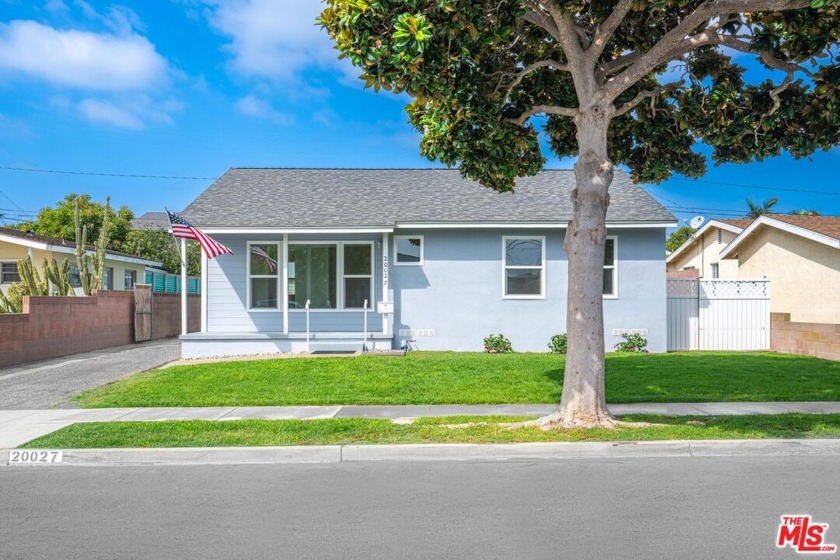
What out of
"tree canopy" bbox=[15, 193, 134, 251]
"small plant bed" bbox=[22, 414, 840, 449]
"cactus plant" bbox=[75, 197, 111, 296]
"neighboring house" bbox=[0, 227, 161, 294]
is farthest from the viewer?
"tree canopy" bbox=[15, 193, 134, 251]

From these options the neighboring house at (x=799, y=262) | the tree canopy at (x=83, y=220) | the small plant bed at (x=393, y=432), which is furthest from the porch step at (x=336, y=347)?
the tree canopy at (x=83, y=220)

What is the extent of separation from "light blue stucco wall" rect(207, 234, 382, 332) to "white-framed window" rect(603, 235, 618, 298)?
19.5 feet

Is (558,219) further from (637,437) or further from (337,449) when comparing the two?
(337,449)

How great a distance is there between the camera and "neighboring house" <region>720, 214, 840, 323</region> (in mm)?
18297

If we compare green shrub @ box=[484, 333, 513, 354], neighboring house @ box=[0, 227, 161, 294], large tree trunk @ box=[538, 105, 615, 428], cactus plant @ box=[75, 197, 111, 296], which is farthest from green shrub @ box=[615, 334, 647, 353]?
neighboring house @ box=[0, 227, 161, 294]

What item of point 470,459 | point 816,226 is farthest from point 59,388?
point 816,226

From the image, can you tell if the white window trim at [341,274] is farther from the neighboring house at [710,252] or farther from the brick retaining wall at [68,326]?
the neighboring house at [710,252]

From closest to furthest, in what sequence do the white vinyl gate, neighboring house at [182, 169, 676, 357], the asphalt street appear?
the asphalt street, neighboring house at [182, 169, 676, 357], the white vinyl gate

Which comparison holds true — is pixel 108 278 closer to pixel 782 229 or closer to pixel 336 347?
pixel 336 347

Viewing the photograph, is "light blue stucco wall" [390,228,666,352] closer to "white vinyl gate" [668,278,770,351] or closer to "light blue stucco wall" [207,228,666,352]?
"light blue stucco wall" [207,228,666,352]

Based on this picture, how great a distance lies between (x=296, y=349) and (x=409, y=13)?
10.9 metres

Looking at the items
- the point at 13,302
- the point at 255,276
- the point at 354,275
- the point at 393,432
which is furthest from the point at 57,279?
the point at 393,432

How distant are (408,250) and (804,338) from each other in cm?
1012

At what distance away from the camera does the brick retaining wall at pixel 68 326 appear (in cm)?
1630
